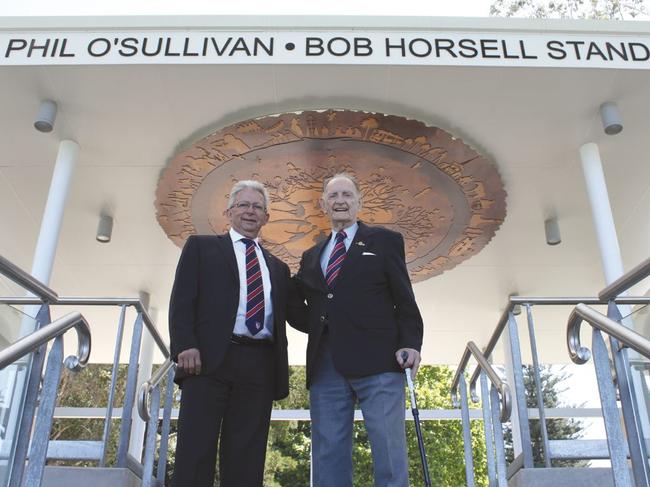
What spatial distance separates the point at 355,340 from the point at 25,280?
1.41 meters

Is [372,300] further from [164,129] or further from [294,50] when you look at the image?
[164,129]

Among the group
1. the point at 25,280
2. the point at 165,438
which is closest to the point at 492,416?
the point at 165,438

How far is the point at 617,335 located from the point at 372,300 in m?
1.15

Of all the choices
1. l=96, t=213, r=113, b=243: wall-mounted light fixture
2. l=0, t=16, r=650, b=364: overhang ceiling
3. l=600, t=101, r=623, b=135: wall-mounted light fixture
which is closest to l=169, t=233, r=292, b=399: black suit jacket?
l=0, t=16, r=650, b=364: overhang ceiling

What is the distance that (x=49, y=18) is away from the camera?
5.84m

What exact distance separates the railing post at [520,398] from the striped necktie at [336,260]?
1514 mm

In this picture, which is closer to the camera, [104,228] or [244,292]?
[244,292]

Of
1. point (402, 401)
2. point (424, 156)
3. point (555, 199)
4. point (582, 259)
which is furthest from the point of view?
point (582, 259)

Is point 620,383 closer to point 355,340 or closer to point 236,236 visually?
point 355,340

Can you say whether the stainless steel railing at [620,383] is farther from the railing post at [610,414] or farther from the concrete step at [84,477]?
the concrete step at [84,477]

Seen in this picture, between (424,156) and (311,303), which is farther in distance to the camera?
(424,156)

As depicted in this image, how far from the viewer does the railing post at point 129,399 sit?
414 cm

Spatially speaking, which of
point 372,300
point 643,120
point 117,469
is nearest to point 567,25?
point 643,120

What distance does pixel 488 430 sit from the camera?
4.62 metres
